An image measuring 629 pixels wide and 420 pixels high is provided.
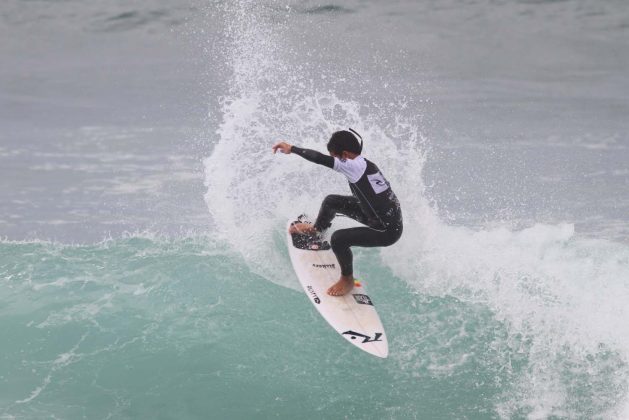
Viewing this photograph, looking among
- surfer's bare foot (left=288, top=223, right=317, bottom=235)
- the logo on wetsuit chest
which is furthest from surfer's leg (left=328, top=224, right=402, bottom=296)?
surfer's bare foot (left=288, top=223, right=317, bottom=235)

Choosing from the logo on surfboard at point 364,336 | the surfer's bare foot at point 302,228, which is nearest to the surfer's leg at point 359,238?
the logo on surfboard at point 364,336

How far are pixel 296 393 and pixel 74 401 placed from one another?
8.00 ft

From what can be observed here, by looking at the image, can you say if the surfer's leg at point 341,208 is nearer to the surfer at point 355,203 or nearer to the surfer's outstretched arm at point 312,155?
the surfer at point 355,203

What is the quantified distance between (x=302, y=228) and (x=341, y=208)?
1194 millimetres

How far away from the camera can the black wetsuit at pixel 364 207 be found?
293 inches

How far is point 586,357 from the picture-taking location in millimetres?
7984

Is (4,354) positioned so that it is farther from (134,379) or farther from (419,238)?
(419,238)

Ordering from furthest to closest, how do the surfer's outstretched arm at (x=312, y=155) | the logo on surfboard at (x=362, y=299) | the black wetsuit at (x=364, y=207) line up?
1. the logo on surfboard at (x=362, y=299)
2. the black wetsuit at (x=364, y=207)
3. the surfer's outstretched arm at (x=312, y=155)

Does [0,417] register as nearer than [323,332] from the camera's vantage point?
Yes

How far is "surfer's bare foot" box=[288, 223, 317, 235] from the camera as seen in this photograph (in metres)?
9.38

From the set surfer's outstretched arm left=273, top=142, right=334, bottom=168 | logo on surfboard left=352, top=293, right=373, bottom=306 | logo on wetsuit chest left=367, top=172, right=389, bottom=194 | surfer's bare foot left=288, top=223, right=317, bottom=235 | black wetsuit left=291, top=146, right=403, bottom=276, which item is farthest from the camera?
surfer's bare foot left=288, top=223, right=317, bottom=235

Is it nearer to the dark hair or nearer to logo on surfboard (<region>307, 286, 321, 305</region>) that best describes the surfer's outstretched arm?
the dark hair

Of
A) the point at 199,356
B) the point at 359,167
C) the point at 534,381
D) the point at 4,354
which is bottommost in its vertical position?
the point at 4,354

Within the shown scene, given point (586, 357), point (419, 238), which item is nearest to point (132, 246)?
point (419, 238)
